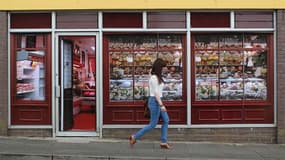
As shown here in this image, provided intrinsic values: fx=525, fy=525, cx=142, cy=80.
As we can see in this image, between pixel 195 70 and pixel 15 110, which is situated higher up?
pixel 195 70

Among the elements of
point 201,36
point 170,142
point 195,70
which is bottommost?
point 170,142

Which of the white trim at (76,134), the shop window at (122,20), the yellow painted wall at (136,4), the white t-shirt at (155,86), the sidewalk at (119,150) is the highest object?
the yellow painted wall at (136,4)

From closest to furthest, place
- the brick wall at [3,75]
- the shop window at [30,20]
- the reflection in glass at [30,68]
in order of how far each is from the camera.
→ 1. the brick wall at [3,75]
2. the shop window at [30,20]
3. the reflection in glass at [30,68]

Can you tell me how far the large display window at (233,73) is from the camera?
39.3 ft

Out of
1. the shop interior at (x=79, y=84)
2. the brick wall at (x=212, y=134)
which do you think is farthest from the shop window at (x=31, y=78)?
the brick wall at (x=212, y=134)

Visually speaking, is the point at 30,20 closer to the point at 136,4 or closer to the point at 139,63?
the point at 136,4

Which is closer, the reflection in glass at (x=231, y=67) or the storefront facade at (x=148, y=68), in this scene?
the storefront facade at (x=148, y=68)

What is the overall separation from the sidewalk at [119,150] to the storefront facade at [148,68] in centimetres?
37

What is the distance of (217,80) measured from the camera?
12.1 metres

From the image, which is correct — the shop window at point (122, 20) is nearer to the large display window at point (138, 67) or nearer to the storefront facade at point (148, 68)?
the storefront facade at point (148, 68)

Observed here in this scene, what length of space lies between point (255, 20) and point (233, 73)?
1302mm

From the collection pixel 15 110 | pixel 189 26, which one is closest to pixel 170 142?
pixel 189 26

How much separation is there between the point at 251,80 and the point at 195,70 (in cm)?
133

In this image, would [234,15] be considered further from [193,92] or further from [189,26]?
[193,92]
